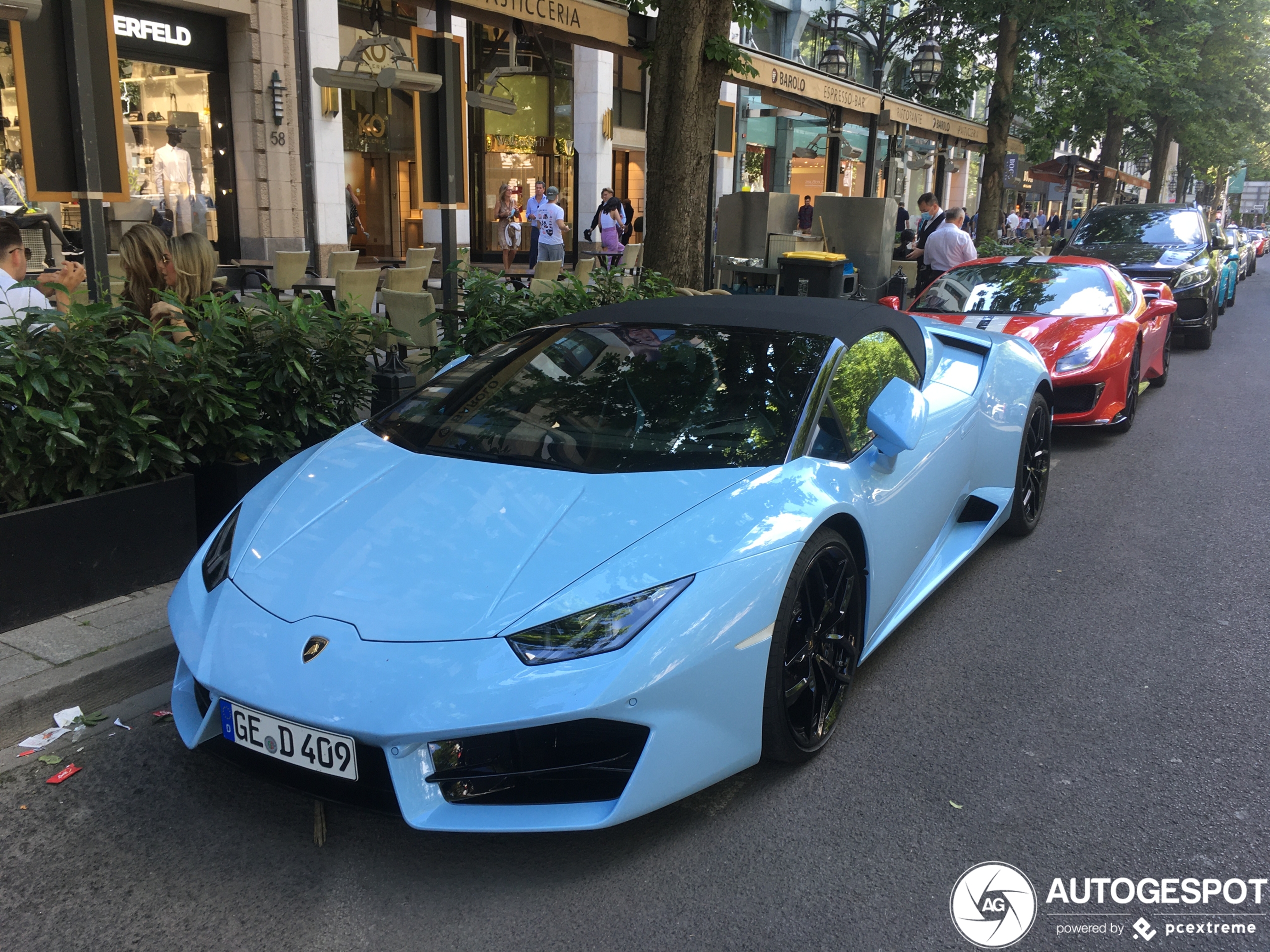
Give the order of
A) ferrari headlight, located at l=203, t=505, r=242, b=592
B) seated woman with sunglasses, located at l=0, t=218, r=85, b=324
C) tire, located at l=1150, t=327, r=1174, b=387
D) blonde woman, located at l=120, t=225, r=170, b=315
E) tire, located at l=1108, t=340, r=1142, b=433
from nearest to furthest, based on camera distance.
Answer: ferrari headlight, located at l=203, t=505, r=242, b=592 → seated woman with sunglasses, located at l=0, t=218, r=85, b=324 → blonde woman, located at l=120, t=225, r=170, b=315 → tire, located at l=1108, t=340, r=1142, b=433 → tire, located at l=1150, t=327, r=1174, b=387

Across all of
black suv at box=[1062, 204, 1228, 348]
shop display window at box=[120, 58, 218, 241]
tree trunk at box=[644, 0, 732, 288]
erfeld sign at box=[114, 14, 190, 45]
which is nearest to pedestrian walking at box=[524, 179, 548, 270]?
shop display window at box=[120, 58, 218, 241]

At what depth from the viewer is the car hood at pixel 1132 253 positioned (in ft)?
43.3

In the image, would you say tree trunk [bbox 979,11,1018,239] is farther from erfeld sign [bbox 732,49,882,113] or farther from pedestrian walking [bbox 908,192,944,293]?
pedestrian walking [bbox 908,192,944,293]

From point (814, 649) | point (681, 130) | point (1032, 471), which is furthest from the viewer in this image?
point (681, 130)

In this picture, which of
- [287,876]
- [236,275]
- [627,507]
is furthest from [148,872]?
[236,275]

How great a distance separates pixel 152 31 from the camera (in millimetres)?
13812

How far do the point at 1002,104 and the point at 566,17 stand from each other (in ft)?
42.1

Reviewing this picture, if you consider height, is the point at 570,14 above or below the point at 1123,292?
above

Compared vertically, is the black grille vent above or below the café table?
below

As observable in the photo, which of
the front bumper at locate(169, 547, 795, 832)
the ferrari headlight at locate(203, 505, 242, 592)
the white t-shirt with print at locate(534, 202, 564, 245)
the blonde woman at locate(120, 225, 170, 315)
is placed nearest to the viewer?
the front bumper at locate(169, 547, 795, 832)

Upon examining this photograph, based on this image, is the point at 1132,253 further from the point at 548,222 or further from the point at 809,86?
the point at 548,222

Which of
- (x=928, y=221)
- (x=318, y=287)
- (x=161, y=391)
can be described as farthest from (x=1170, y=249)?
(x=161, y=391)

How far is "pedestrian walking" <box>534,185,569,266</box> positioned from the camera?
1725 centimetres

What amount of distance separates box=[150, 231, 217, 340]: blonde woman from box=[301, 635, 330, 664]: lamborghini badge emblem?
3.02m
